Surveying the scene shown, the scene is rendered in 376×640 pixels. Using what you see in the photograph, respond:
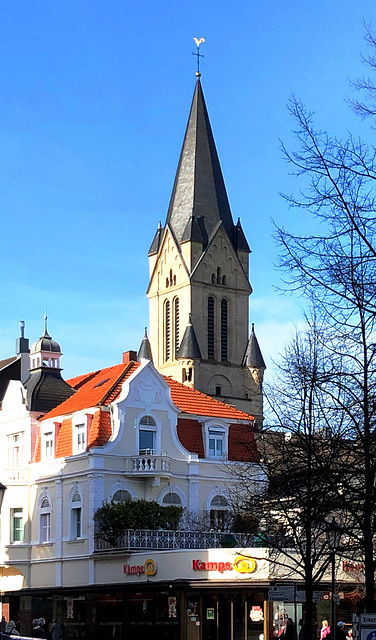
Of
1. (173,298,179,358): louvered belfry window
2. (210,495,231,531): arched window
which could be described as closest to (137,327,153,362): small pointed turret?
(173,298,179,358): louvered belfry window

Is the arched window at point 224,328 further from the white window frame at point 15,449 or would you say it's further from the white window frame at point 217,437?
the white window frame at point 217,437

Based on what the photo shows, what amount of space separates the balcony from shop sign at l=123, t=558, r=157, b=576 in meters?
5.02

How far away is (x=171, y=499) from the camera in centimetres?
4928

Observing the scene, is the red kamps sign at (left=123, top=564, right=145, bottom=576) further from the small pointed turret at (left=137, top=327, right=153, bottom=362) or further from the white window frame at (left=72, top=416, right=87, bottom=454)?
the small pointed turret at (left=137, top=327, right=153, bottom=362)

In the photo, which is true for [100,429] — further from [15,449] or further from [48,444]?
[15,449]

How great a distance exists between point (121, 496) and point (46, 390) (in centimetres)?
925

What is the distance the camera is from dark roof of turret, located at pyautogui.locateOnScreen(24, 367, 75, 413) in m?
53.9

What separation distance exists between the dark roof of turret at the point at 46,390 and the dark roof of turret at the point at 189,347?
6076 centimetres

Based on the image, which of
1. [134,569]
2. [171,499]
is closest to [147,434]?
[171,499]

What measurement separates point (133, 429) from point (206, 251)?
247ft

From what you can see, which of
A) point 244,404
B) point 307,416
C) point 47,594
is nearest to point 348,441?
point 307,416

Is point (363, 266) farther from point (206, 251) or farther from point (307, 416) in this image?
point (206, 251)

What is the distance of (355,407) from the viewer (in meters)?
20.2

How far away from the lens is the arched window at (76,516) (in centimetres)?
4775
